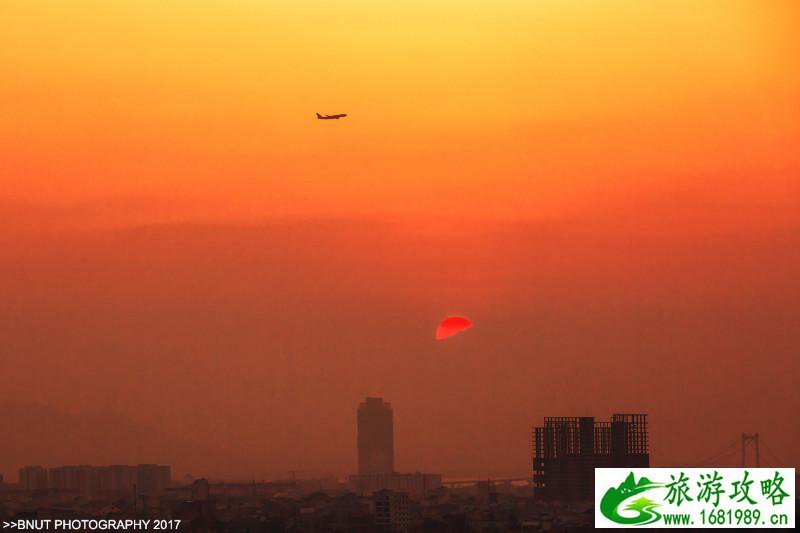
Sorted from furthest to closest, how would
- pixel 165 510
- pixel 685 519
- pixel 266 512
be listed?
pixel 266 512 → pixel 165 510 → pixel 685 519

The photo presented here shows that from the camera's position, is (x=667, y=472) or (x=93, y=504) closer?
(x=667, y=472)

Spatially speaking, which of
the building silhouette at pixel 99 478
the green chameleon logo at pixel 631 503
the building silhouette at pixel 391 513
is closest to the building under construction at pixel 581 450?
the building silhouette at pixel 391 513

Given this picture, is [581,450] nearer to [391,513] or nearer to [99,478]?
[391,513]

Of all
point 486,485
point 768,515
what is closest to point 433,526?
point 768,515

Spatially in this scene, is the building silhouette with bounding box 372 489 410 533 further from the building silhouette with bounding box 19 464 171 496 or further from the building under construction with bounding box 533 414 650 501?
the building silhouette with bounding box 19 464 171 496

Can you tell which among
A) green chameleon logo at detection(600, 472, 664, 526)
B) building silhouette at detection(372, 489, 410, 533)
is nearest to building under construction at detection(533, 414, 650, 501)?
building silhouette at detection(372, 489, 410, 533)

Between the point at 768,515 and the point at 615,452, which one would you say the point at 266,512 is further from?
the point at 768,515

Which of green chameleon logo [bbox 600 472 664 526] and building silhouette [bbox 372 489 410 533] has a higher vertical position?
green chameleon logo [bbox 600 472 664 526]
